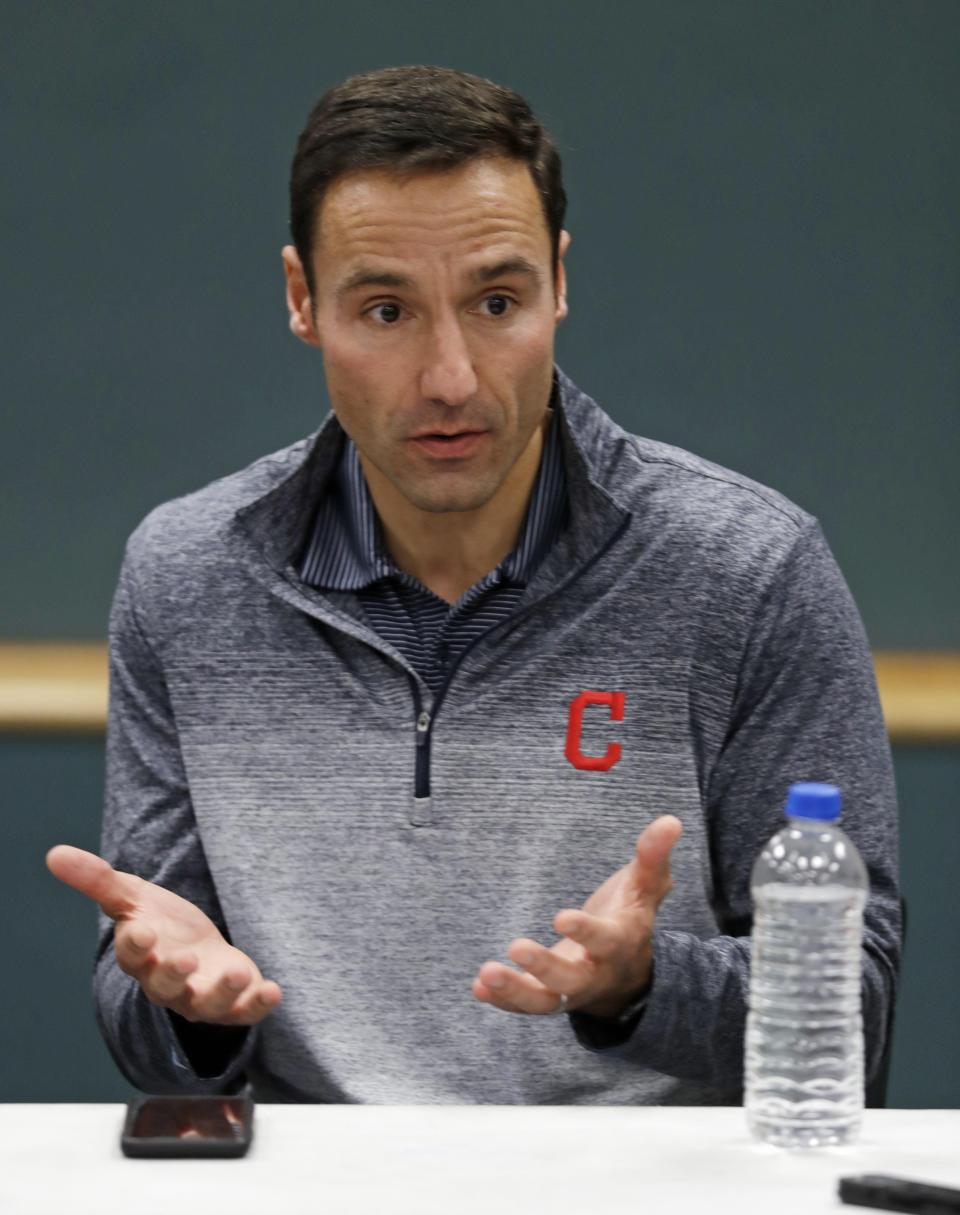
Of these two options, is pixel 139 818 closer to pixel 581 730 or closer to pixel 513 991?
pixel 581 730

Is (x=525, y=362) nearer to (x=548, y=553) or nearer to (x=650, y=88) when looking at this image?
(x=548, y=553)

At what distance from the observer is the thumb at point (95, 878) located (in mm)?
1412

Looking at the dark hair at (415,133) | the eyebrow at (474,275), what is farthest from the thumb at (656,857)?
the dark hair at (415,133)

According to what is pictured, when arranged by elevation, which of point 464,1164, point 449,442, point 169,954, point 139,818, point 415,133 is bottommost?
point 464,1164

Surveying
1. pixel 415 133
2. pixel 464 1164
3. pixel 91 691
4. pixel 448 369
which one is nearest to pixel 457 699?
pixel 448 369

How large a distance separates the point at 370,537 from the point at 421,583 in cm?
7

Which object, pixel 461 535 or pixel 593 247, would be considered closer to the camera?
pixel 461 535

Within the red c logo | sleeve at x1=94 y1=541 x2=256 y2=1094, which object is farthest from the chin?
sleeve at x1=94 y1=541 x2=256 y2=1094

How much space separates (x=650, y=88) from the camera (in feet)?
9.11

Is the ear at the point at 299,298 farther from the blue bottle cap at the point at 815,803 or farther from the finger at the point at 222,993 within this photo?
the blue bottle cap at the point at 815,803

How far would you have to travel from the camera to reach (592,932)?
4.42 ft

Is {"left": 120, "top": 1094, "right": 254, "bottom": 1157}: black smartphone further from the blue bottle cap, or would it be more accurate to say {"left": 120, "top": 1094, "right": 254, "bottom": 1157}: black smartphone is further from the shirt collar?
the shirt collar

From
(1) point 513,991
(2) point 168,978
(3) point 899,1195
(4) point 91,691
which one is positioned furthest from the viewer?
(4) point 91,691

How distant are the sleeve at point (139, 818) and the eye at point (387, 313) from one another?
39 cm
